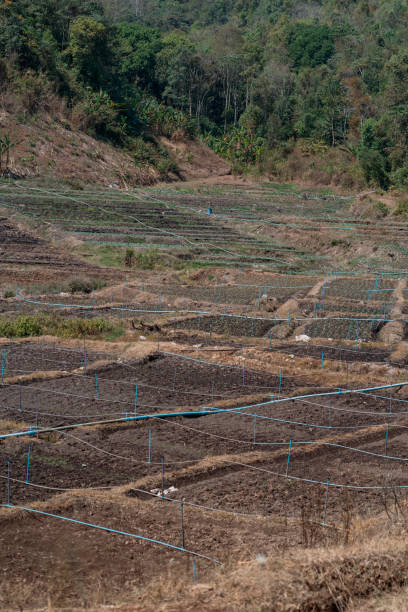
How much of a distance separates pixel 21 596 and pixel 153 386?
6.94m

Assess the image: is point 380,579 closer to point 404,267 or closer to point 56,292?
point 56,292

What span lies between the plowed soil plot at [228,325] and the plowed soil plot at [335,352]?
1.58 meters

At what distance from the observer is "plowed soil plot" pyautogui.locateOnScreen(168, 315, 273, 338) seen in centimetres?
1800

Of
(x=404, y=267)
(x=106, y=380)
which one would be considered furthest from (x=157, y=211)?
(x=106, y=380)

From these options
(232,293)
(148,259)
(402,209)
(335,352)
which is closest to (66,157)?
(148,259)

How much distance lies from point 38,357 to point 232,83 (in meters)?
54.3

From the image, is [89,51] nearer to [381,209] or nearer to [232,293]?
[381,209]

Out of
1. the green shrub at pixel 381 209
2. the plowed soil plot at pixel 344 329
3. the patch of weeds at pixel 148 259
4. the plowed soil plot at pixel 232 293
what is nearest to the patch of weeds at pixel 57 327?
the plowed soil plot at pixel 232 293

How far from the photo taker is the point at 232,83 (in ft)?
213

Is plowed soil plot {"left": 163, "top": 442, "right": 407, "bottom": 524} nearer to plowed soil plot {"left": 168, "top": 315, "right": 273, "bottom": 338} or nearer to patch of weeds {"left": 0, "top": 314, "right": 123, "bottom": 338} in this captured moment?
plowed soil plot {"left": 168, "top": 315, "right": 273, "bottom": 338}

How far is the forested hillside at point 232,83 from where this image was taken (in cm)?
4516

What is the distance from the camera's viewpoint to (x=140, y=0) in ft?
314

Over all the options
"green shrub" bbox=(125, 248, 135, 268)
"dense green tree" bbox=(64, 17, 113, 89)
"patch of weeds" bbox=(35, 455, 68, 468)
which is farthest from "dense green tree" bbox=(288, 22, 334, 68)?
"patch of weeds" bbox=(35, 455, 68, 468)

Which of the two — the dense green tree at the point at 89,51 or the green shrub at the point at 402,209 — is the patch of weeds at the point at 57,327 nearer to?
the green shrub at the point at 402,209
